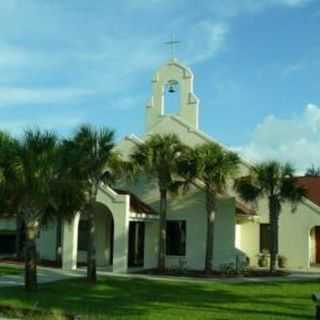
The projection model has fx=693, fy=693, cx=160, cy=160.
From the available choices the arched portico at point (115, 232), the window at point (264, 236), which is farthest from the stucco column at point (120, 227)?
the window at point (264, 236)

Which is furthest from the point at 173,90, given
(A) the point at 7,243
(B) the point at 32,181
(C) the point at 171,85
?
(B) the point at 32,181

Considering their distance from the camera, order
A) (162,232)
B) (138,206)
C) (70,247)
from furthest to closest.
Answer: (138,206)
(70,247)
(162,232)

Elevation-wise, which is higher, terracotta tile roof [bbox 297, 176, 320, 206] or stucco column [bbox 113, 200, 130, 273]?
terracotta tile roof [bbox 297, 176, 320, 206]

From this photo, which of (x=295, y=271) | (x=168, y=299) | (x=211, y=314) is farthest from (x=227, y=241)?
(x=211, y=314)

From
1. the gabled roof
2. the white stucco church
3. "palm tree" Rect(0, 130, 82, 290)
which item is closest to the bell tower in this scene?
the white stucco church

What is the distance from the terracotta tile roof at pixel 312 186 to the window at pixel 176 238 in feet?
23.8

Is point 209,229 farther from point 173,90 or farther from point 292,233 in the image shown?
point 173,90

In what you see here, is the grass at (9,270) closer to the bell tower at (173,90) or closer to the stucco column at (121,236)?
the stucco column at (121,236)

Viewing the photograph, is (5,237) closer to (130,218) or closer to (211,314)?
(130,218)

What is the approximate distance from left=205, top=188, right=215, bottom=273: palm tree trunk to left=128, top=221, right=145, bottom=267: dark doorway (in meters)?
4.31

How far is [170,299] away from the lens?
18891 millimetres

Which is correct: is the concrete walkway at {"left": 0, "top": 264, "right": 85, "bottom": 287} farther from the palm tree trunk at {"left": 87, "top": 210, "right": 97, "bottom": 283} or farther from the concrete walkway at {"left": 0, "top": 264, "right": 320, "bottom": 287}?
the palm tree trunk at {"left": 87, "top": 210, "right": 97, "bottom": 283}

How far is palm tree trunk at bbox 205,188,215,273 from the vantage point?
93.4 ft

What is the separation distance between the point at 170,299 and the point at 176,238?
13119 mm
